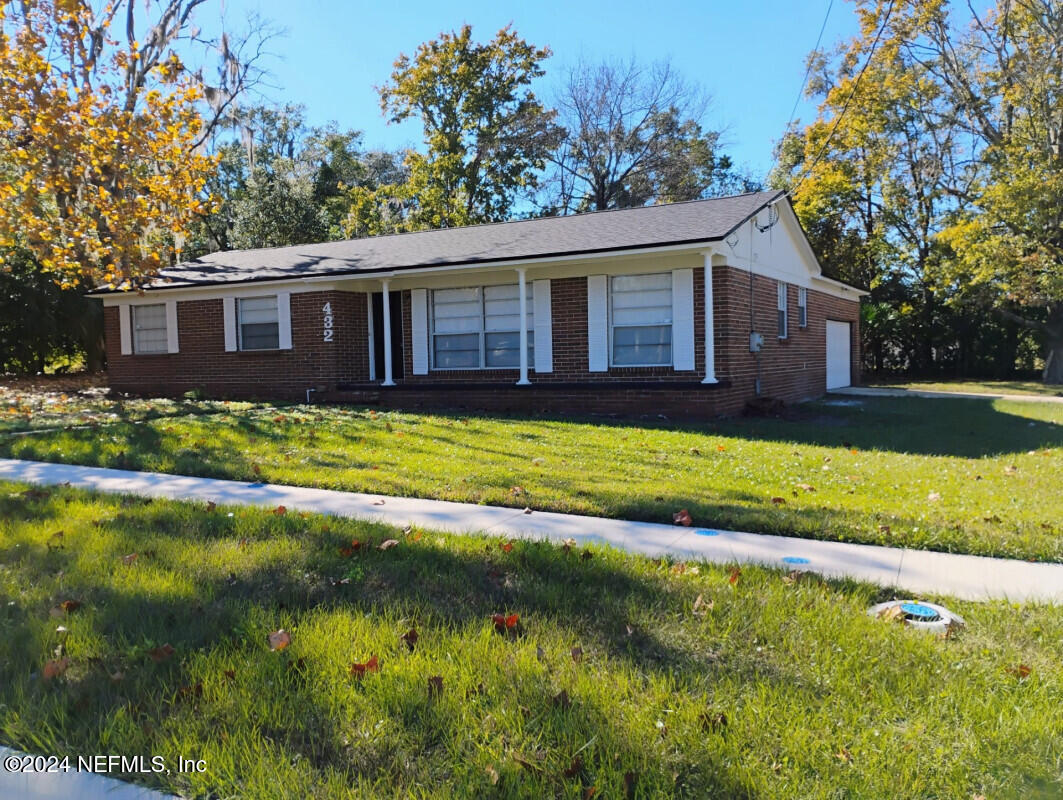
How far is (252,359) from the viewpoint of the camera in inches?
711

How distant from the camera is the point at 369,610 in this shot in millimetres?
4031

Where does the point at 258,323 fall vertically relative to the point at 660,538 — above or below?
above

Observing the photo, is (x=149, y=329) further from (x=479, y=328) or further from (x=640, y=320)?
(x=640, y=320)

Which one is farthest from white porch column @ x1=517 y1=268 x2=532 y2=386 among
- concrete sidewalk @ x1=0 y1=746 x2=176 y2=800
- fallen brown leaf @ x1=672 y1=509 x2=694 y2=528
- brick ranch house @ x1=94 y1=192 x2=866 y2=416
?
concrete sidewalk @ x1=0 y1=746 x2=176 y2=800

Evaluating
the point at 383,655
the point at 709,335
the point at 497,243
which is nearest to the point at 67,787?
the point at 383,655

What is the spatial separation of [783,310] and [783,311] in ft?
0.08

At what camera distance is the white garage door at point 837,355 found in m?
21.1

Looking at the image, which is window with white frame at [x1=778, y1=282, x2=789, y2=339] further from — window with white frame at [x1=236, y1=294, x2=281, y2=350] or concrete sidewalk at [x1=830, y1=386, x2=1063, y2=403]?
window with white frame at [x1=236, y1=294, x2=281, y2=350]

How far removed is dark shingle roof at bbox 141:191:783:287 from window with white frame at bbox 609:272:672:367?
0.91 meters

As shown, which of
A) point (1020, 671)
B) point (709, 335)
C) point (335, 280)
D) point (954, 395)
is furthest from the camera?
point (954, 395)

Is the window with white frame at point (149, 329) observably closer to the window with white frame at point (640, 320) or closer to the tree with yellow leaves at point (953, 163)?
the window with white frame at point (640, 320)

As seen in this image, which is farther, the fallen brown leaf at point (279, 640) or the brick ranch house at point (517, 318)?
the brick ranch house at point (517, 318)

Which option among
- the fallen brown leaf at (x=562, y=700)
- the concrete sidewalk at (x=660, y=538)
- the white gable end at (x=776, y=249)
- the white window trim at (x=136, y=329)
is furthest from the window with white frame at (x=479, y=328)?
the fallen brown leaf at (x=562, y=700)

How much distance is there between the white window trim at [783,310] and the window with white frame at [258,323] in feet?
36.4
